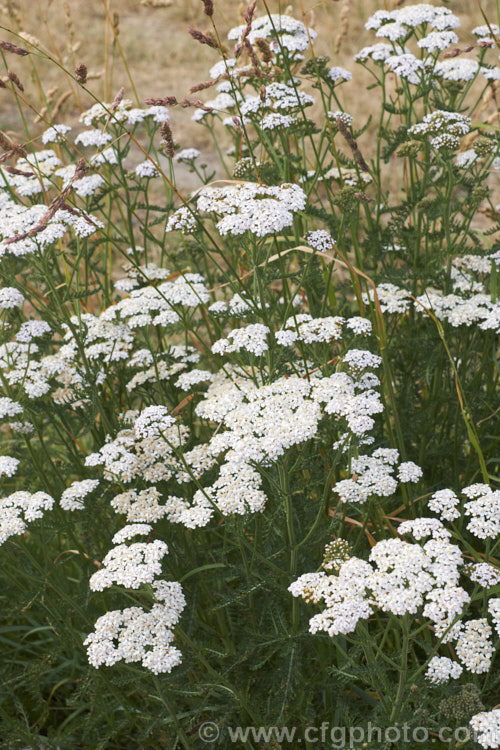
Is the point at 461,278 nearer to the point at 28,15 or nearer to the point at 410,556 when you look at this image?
the point at 410,556

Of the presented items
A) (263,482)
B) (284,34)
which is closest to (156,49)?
(284,34)

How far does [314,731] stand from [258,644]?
1.87ft

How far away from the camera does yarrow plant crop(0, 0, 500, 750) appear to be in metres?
2.15

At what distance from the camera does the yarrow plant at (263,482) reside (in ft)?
7.04

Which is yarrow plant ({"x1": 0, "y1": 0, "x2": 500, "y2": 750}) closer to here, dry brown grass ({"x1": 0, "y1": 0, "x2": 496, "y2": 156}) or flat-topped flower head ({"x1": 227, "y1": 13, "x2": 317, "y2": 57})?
flat-topped flower head ({"x1": 227, "y1": 13, "x2": 317, "y2": 57})

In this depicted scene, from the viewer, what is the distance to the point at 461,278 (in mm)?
3641

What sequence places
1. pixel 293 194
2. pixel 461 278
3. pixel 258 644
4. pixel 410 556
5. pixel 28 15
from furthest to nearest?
pixel 28 15, pixel 461 278, pixel 293 194, pixel 258 644, pixel 410 556

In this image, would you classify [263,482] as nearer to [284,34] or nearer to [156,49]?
[284,34]

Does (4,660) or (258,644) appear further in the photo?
(4,660)

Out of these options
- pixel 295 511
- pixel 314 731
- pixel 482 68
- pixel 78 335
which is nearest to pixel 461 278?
pixel 482 68

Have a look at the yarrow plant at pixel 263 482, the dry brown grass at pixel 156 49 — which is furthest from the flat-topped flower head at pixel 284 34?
the dry brown grass at pixel 156 49

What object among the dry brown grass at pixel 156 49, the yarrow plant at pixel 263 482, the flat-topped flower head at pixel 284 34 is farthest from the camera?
the dry brown grass at pixel 156 49

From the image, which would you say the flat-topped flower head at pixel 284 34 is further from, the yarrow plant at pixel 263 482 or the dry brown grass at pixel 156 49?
the dry brown grass at pixel 156 49

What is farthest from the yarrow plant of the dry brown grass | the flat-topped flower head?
the dry brown grass
